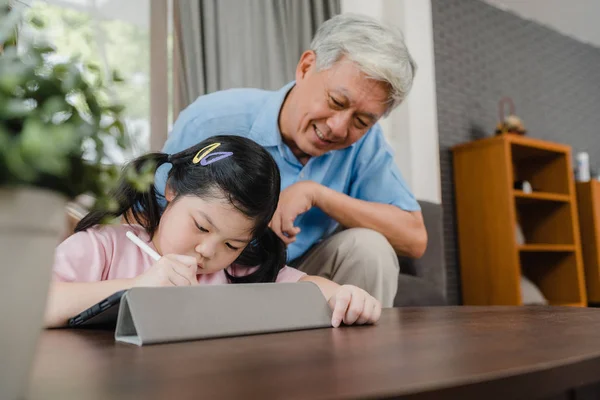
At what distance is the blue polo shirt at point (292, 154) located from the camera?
5.37 ft

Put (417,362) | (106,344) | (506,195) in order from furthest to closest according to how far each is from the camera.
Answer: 1. (506,195)
2. (106,344)
3. (417,362)

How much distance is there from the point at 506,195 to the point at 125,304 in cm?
320

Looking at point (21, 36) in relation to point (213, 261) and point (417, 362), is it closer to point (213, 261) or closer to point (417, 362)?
point (417, 362)

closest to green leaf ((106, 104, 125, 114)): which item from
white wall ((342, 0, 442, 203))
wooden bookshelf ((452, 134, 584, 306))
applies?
white wall ((342, 0, 442, 203))

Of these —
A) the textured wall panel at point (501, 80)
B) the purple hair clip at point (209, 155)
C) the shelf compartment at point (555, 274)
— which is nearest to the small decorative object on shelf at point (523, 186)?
the textured wall panel at point (501, 80)

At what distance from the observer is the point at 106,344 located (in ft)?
1.94

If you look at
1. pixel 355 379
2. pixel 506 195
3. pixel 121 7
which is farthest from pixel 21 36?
pixel 506 195

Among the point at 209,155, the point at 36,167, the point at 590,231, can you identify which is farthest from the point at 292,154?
the point at 590,231

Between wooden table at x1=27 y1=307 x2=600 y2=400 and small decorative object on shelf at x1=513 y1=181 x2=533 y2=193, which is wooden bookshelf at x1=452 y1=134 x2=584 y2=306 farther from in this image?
wooden table at x1=27 y1=307 x2=600 y2=400

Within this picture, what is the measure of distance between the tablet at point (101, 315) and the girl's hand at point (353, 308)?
30cm

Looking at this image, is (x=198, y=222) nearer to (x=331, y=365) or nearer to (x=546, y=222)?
(x=331, y=365)

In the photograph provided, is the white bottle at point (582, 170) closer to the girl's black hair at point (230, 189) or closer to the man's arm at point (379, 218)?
the man's arm at point (379, 218)

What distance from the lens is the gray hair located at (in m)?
1.48

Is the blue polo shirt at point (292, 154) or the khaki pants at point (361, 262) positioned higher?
the blue polo shirt at point (292, 154)
